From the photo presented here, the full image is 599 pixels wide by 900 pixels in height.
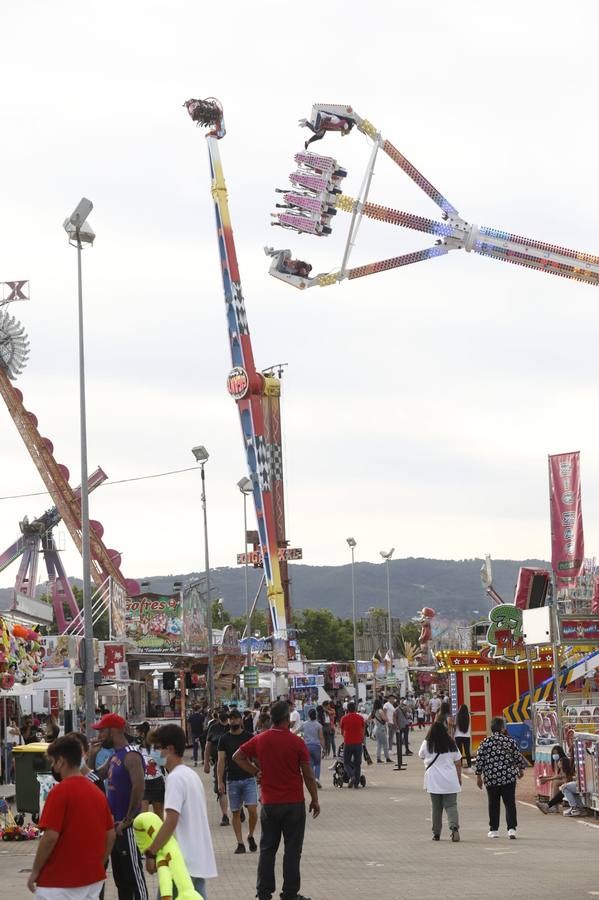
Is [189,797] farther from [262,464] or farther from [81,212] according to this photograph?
[262,464]

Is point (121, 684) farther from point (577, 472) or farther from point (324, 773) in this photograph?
point (577, 472)

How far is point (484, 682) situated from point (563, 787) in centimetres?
1447

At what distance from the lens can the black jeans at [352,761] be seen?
2717cm

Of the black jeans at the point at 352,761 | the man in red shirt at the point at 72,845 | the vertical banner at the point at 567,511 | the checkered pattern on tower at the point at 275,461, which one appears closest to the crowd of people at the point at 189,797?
the man in red shirt at the point at 72,845

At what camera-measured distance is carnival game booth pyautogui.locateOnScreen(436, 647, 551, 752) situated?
33.7m

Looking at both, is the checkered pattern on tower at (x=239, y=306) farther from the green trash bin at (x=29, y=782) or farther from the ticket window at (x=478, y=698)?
the green trash bin at (x=29, y=782)

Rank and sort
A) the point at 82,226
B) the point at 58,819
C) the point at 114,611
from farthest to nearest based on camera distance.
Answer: the point at 114,611 < the point at 82,226 < the point at 58,819

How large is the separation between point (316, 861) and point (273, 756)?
419cm

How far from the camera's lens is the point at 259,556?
77.7m

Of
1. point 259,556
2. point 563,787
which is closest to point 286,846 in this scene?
point 563,787

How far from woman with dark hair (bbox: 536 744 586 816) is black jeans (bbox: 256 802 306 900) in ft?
29.3

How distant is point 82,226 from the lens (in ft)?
82.6

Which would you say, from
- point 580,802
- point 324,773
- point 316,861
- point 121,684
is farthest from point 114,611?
point 316,861

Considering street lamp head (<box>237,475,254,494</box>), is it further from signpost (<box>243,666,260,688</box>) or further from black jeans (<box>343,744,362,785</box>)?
black jeans (<box>343,744,362,785</box>)
